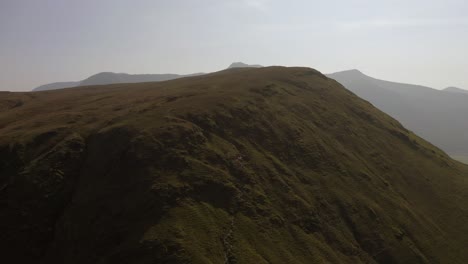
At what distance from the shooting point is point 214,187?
6581 cm

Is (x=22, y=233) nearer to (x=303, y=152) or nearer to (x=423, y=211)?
(x=303, y=152)

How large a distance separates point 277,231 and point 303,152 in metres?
27.3

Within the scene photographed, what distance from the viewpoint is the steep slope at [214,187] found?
58.1 m

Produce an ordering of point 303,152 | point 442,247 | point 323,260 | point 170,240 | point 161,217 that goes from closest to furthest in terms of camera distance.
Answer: point 170,240 → point 161,217 → point 323,260 → point 442,247 → point 303,152

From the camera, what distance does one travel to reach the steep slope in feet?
191

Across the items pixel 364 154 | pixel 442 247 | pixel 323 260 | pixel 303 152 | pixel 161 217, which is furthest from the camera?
pixel 364 154

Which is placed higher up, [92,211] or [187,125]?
[187,125]

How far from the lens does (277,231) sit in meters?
63.8

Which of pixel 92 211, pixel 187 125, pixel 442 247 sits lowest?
pixel 442 247

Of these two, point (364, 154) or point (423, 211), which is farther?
point (364, 154)

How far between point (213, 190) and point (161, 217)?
1113 cm

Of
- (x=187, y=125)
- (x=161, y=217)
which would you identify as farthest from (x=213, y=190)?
(x=187, y=125)

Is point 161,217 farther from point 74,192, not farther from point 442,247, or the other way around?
point 442,247

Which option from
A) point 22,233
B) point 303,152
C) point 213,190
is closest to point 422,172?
point 303,152
